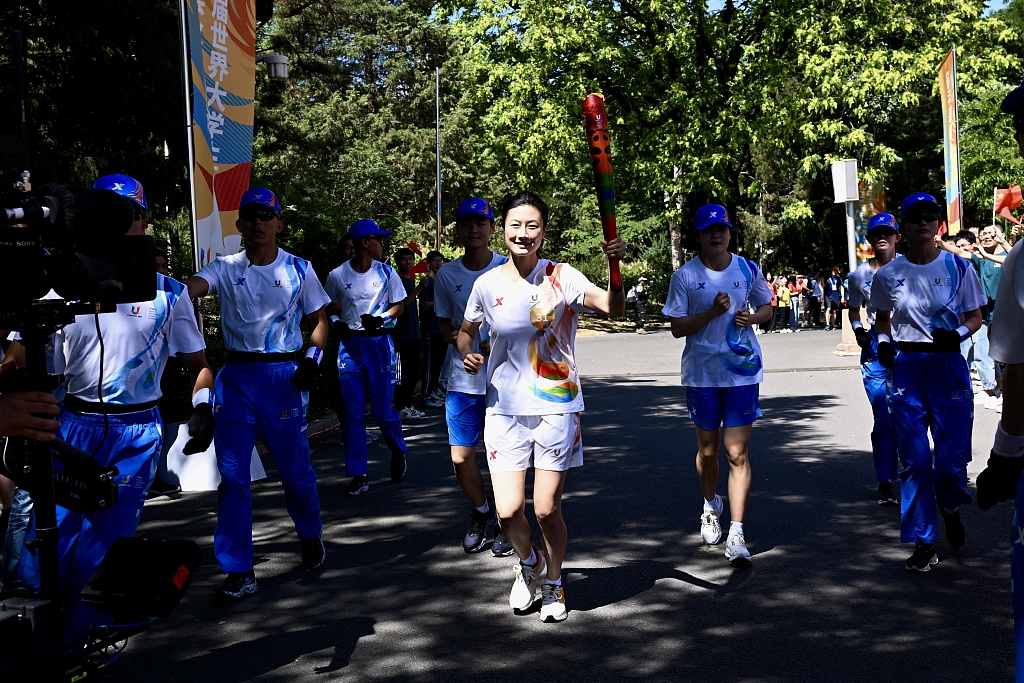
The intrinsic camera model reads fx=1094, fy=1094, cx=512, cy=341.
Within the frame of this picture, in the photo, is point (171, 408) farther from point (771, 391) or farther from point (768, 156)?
point (768, 156)

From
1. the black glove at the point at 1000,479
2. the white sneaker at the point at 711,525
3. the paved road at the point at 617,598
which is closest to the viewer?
the black glove at the point at 1000,479

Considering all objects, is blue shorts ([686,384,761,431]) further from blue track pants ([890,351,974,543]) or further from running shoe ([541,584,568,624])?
running shoe ([541,584,568,624])

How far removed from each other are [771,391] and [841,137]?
52.4 ft

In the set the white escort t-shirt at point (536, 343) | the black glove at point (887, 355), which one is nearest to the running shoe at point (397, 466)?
the white escort t-shirt at point (536, 343)

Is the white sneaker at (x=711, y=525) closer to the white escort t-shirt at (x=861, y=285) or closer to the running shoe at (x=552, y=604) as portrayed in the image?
the running shoe at (x=552, y=604)

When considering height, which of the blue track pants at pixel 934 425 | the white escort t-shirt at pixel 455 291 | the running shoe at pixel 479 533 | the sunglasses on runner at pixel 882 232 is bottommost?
the running shoe at pixel 479 533

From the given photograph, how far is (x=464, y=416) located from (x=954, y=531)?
9.69ft

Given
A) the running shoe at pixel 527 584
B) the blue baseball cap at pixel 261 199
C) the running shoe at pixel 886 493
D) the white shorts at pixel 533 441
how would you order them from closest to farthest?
the white shorts at pixel 533 441, the running shoe at pixel 527 584, the blue baseball cap at pixel 261 199, the running shoe at pixel 886 493

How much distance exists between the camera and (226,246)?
9.80 metres

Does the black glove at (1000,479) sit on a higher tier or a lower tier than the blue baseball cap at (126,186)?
lower

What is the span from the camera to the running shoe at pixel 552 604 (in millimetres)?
5203

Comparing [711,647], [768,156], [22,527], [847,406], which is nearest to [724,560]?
[711,647]

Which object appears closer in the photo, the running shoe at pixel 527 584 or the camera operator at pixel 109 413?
the camera operator at pixel 109 413

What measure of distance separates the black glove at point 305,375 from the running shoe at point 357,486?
256 cm
